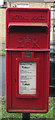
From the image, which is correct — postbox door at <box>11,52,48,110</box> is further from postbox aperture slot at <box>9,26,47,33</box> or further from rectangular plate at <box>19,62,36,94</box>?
postbox aperture slot at <box>9,26,47,33</box>

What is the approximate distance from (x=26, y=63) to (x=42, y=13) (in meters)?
Result: 0.67

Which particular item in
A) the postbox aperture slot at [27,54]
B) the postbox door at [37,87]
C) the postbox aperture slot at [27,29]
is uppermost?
the postbox aperture slot at [27,29]

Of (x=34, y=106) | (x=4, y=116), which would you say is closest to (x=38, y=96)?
(x=34, y=106)

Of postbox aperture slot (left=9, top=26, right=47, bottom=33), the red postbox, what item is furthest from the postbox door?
postbox aperture slot (left=9, top=26, right=47, bottom=33)

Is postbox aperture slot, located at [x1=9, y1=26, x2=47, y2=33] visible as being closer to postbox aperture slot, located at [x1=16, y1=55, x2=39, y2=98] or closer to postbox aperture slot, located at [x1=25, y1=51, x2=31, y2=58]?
postbox aperture slot, located at [x1=25, y1=51, x2=31, y2=58]

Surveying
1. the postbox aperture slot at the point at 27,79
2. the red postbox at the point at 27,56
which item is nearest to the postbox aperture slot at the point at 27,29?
the red postbox at the point at 27,56

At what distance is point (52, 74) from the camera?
17.4 feet

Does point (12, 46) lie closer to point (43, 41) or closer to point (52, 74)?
point (43, 41)

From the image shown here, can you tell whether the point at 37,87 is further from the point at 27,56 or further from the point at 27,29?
the point at 27,29

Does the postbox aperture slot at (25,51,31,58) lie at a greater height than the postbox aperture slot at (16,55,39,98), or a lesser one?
greater

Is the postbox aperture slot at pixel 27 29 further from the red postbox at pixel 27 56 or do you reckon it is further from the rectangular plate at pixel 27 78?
the rectangular plate at pixel 27 78

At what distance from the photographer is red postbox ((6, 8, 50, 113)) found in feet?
8.65

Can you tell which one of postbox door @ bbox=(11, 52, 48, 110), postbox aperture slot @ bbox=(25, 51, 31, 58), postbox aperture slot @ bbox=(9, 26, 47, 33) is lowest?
postbox door @ bbox=(11, 52, 48, 110)

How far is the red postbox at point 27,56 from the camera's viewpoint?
8.65 feet
